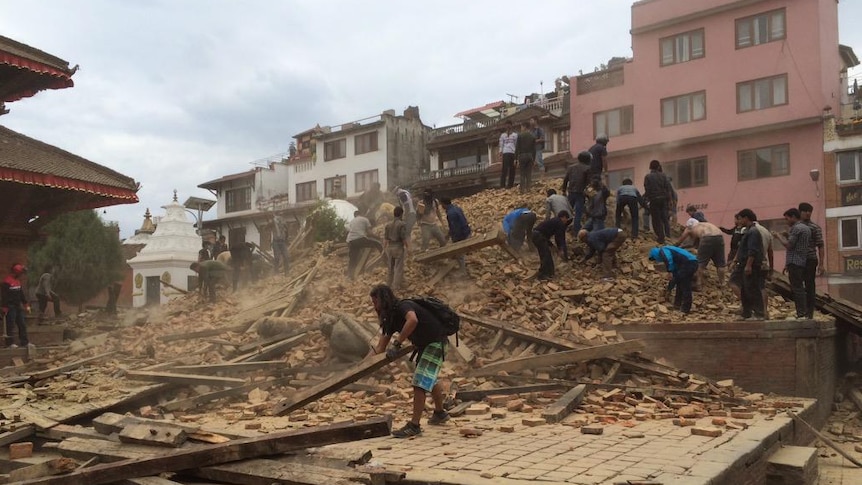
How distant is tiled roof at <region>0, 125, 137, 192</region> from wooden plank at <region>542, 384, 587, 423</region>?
12291 millimetres

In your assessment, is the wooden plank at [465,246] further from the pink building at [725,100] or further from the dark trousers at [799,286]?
the pink building at [725,100]

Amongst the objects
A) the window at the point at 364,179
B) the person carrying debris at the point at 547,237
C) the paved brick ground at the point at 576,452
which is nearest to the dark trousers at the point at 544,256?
the person carrying debris at the point at 547,237

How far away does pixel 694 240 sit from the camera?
13867 mm

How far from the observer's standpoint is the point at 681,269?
40.0 feet

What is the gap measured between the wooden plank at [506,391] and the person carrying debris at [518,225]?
6.07m

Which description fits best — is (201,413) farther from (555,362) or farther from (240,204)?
(240,204)

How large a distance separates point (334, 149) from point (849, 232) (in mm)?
32075

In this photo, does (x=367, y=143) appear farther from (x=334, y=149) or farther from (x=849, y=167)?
(x=849, y=167)

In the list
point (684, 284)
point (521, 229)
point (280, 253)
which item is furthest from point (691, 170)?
point (684, 284)

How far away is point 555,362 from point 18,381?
346 inches

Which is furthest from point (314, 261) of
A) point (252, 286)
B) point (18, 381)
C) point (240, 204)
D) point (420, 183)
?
point (240, 204)

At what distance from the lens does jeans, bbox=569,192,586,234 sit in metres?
15.6

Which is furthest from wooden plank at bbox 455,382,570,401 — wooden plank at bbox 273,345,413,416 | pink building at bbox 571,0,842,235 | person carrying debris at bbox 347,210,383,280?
pink building at bbox 571,0,842,235

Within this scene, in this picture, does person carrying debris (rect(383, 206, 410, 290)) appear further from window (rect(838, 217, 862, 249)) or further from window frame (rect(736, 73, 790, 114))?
window frame (rect(736, 73, 790, 114))
